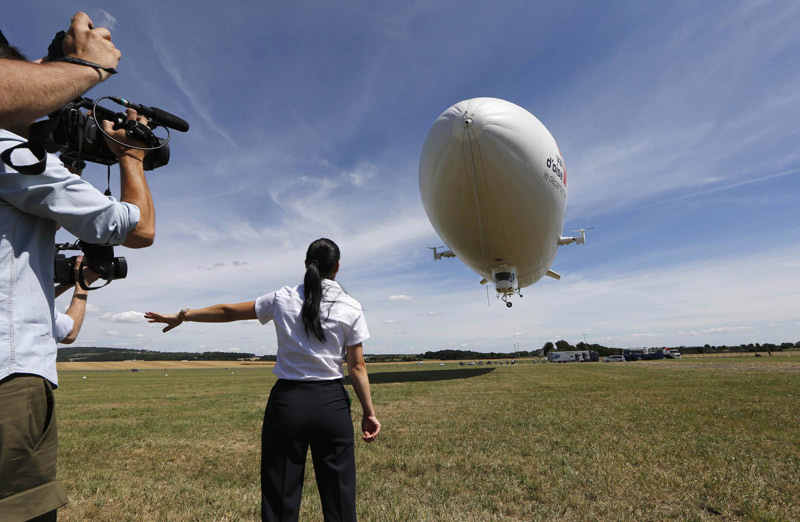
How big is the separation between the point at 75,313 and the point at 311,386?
52.3 inches

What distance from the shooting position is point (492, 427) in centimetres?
768

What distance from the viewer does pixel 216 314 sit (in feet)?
9.22

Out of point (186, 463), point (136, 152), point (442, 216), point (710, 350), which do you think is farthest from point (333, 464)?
point (710, 350)

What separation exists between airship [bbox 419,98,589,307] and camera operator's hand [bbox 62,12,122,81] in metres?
10.8

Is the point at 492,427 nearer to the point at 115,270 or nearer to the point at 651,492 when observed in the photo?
the point at 651,492

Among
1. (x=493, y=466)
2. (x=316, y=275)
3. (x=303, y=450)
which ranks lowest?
(x=493, y=466)

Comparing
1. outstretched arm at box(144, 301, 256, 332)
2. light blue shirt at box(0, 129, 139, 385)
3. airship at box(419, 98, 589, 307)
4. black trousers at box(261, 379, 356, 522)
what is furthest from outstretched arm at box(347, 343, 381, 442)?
airship at box(419, 98, 589, 307)

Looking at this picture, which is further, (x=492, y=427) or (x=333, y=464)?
(x=492, y=427)

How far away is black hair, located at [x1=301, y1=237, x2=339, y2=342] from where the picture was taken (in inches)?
102

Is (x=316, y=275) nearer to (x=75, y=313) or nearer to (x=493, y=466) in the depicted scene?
(x=75, y=313)

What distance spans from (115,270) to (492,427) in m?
7.22

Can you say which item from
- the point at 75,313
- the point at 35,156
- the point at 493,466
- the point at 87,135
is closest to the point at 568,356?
the point at 493,466

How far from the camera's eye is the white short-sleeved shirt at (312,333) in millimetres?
2561

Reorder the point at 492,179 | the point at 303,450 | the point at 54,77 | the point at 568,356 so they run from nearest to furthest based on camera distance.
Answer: the point at 54,77 < the point at 303,450 < the point at 492,179 < the point at 568,356
